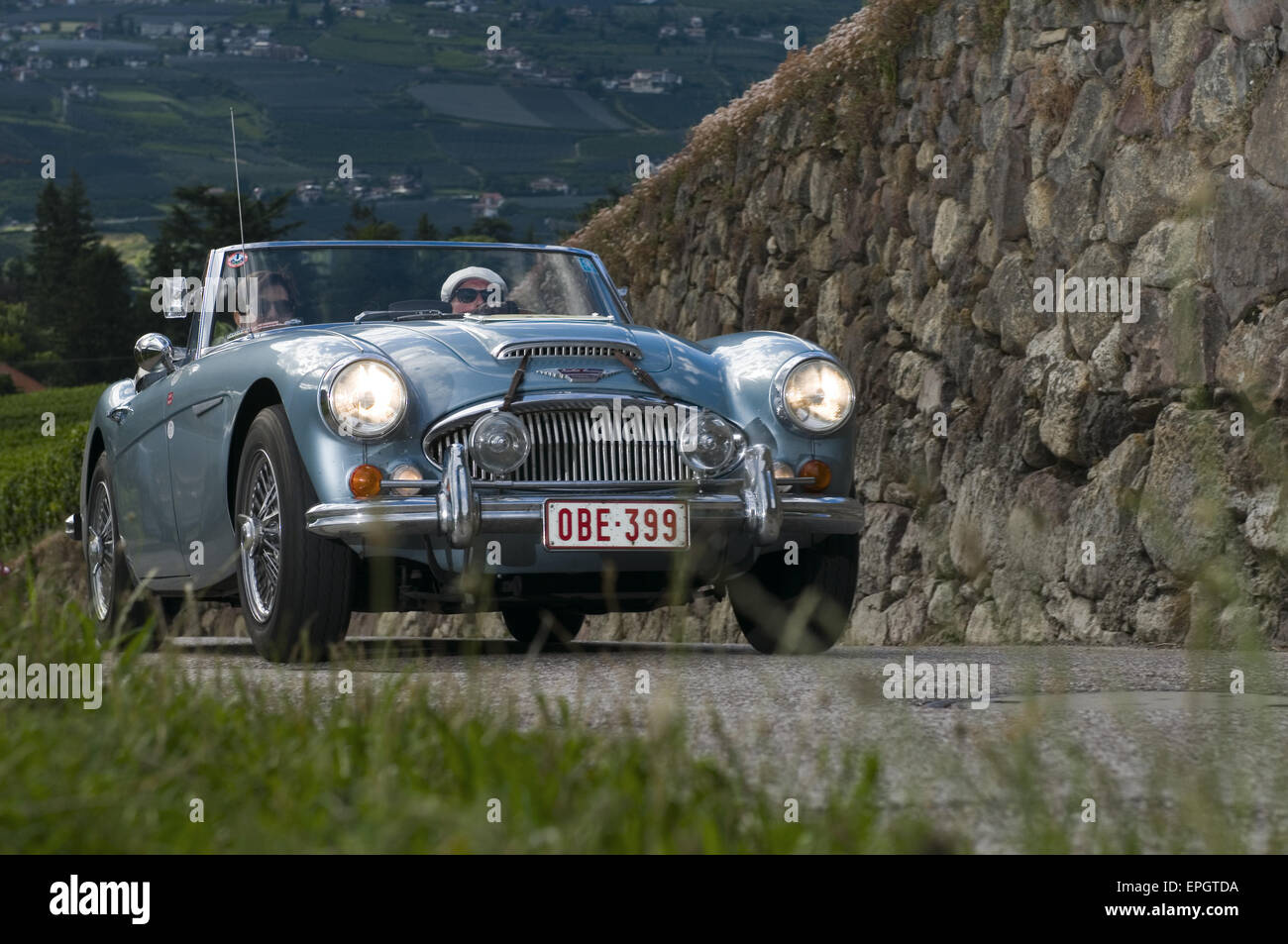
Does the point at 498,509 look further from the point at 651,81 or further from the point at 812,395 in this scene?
the point at 651,81

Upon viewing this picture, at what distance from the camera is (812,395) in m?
5.83

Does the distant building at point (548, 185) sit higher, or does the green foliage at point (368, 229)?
the distant building at point (548, 185)

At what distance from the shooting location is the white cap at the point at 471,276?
272 inches

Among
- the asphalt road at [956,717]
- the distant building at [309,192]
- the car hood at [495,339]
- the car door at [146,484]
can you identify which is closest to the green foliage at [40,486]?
the car door at [146,484]

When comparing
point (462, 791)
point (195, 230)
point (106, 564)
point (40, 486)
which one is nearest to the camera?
point (462, 791)

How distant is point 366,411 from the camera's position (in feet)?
17.4

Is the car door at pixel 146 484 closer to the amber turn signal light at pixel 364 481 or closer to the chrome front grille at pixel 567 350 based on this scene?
the amber turn signal light at pixel 364 481

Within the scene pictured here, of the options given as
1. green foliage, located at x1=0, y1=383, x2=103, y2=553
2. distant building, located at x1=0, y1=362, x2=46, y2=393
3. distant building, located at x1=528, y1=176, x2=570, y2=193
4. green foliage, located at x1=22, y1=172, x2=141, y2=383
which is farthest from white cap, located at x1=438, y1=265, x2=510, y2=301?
distant building, located at x1=528, y1=176, x2=570, y2=193

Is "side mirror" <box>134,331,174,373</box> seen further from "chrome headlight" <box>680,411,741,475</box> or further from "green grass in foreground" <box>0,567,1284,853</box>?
"green grass in foreground" <box>0,567,1284,853</box>

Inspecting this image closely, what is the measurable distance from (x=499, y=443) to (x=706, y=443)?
662 mm

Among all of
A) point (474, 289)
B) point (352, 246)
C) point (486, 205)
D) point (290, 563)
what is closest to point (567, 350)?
point (290, 563)

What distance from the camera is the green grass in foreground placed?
251 centimetres

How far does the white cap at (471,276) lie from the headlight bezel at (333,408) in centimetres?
155
